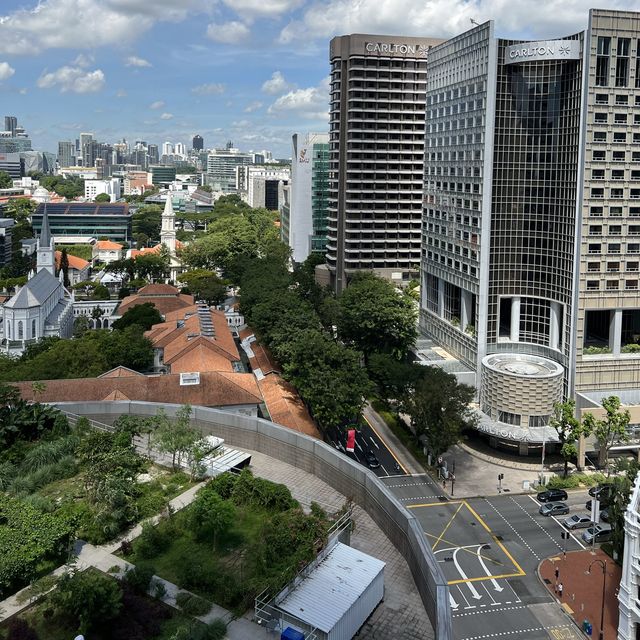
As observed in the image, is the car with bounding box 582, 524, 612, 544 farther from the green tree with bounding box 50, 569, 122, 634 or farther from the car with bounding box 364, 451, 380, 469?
the green tree with bounding box 50, 569, 122, 634

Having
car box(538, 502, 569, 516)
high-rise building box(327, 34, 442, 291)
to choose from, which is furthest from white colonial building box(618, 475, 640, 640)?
high-rise building box(327, 34, 442, 291)

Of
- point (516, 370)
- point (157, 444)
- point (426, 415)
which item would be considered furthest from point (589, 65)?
point (157, 444)

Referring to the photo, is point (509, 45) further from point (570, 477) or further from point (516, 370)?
point (570, 477)

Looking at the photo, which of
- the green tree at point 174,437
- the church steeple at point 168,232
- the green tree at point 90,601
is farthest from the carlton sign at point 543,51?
the church steeple at point 168,232

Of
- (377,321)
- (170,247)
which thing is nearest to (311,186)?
(170,247)

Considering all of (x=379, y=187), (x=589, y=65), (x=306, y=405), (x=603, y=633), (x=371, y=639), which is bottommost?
(x=603, y=633)
